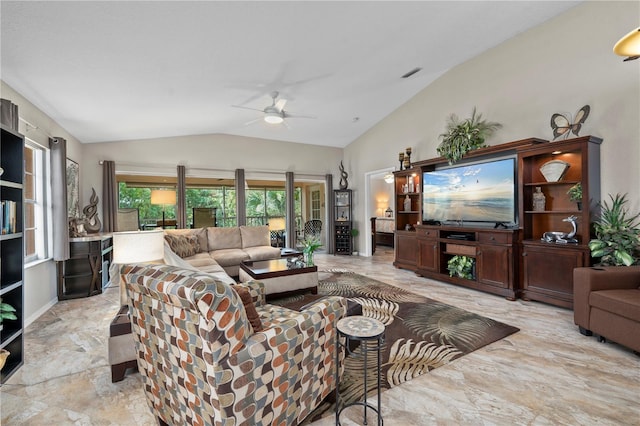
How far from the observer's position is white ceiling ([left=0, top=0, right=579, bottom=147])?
7.15 feet

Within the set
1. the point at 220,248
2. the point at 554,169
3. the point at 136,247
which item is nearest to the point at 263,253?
the point at 220,248

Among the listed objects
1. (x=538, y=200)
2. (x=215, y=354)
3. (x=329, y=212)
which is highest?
(x=538, y=200)

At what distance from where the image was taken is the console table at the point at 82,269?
3918 millimetres

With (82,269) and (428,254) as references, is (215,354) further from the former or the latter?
(428,254)

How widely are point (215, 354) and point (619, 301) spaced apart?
3.15 meters

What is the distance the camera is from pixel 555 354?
92.7 inches

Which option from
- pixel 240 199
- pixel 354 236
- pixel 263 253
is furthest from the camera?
pixel 354 236

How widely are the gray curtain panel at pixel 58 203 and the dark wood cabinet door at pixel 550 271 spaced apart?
6.11 m

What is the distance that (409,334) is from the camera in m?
2.75

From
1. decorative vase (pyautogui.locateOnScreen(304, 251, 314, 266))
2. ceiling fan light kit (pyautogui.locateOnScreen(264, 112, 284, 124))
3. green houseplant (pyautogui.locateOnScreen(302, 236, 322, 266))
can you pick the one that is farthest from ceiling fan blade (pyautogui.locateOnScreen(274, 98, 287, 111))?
decorative vase (pyautogui.locateOnScreen(304, 251, 314, 266))

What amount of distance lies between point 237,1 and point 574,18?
4.08 meters

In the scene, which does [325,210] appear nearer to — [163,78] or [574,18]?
[163,78]

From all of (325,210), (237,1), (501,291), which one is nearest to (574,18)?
(501,291)

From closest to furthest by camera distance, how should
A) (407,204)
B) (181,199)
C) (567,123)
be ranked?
(567,123) < (407,204) < (181,199)
